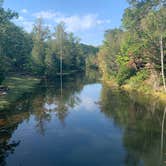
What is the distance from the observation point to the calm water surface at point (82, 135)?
48.3ft

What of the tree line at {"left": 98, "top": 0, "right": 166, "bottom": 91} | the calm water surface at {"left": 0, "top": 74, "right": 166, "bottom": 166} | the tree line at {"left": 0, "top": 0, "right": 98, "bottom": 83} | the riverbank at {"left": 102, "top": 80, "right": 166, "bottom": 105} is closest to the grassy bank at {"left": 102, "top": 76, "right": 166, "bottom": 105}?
the riverbank at {"left": 102, "top": 80, "right": 166, "bottom": 105}

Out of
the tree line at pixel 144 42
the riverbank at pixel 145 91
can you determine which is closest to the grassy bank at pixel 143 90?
the riverbank at pixel 145 91

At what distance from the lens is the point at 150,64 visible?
4056cm

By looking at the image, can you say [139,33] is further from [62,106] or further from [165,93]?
[62,106]

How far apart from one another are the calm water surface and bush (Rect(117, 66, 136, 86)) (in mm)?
16412

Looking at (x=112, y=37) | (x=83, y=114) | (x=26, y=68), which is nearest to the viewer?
(x=83, y=114)

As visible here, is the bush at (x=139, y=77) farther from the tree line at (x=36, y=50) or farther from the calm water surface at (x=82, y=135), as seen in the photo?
the tree line at (x=36, y=50)

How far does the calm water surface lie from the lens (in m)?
14.7

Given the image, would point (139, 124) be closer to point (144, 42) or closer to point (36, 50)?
point (144, 42)

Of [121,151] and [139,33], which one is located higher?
[139,33]

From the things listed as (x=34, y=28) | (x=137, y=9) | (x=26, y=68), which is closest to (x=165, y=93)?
(x=137, y=9)

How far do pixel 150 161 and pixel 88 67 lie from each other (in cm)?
10757

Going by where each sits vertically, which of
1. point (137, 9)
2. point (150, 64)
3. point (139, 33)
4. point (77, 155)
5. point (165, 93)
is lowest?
point (77, 155)

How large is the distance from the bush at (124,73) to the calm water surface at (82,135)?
16412 mm
